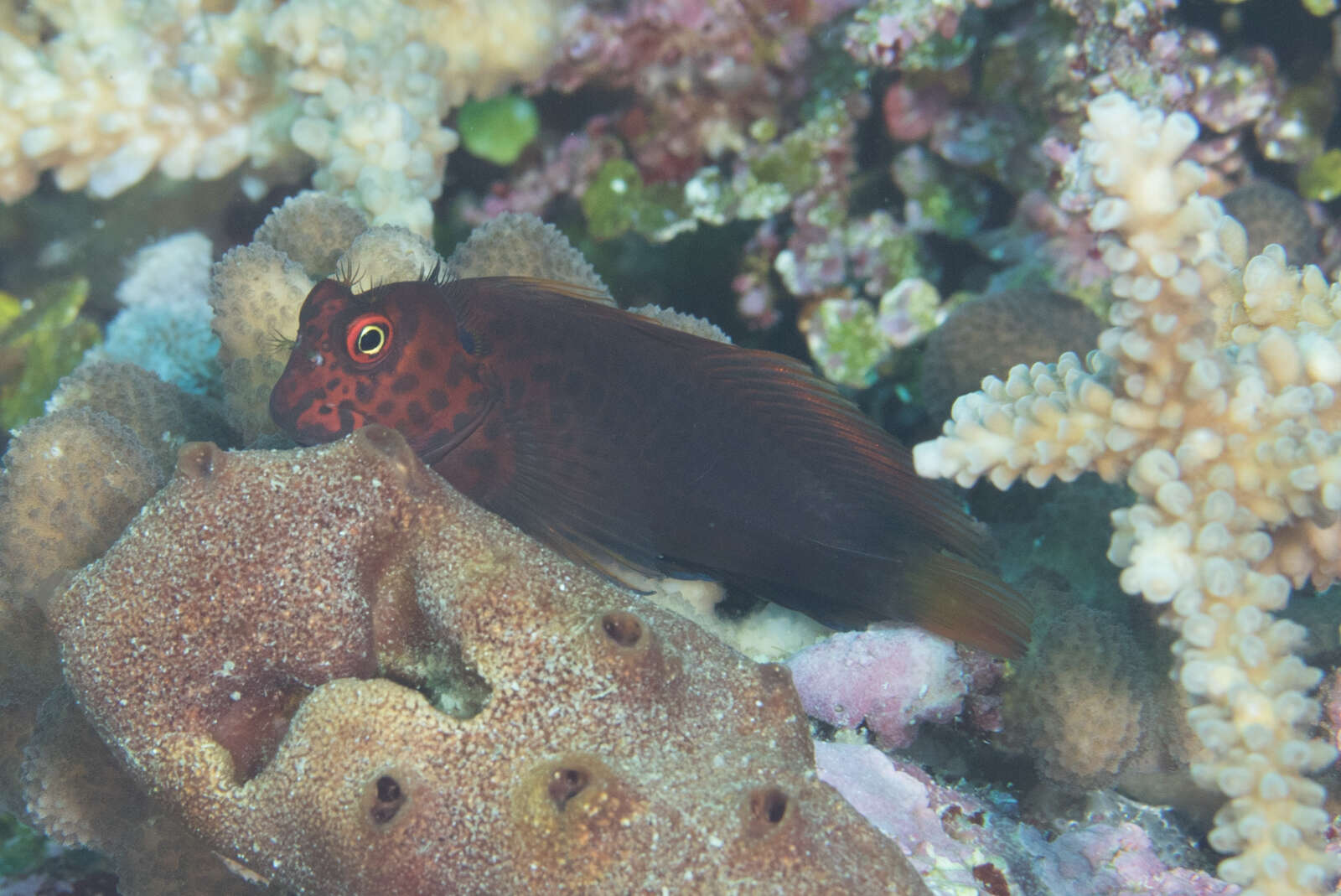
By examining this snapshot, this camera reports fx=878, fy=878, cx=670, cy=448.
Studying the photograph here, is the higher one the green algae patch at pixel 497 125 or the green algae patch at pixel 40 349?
the green algae patch at pixel 497 125

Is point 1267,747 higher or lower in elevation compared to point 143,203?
higher

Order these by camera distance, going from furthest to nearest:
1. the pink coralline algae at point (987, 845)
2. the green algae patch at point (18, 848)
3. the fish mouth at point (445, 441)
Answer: the green algae patch at point (18, 848) → the fish mouth at point (445, 441) → the pink coralline algae at point (987, 845)

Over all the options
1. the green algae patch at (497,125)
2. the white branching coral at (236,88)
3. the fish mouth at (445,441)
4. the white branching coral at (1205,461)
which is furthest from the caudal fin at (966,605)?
the green algae patch at (497,125)

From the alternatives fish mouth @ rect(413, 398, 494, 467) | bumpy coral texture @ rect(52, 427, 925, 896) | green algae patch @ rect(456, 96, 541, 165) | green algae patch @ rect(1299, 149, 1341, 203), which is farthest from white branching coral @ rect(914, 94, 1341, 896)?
green algae patch @ rect(456, 96, 541, 165)

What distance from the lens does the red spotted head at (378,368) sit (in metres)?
2.61

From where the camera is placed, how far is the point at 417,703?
1782mm

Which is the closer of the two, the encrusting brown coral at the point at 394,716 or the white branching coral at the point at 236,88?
the encrusting brown coral at the point at 394,716

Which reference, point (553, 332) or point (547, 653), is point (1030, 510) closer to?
point (553, 332)

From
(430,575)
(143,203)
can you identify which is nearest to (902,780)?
(430,575)

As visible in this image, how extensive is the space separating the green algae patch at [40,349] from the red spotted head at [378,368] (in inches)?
130

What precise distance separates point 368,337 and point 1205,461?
2.22 meters

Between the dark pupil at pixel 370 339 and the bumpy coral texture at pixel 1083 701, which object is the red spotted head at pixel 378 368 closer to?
the dark pupil at pixel 370 339

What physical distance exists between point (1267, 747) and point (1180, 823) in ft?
3.22

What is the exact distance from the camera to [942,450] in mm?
2061
